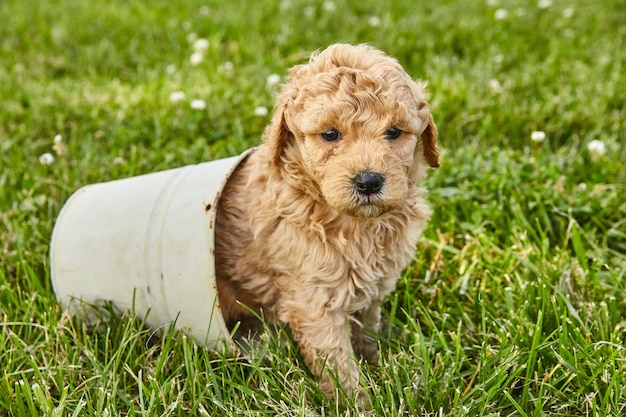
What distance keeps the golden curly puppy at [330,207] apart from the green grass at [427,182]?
23 cm

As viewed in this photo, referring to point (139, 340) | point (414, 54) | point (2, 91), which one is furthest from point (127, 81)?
point (139, 340)

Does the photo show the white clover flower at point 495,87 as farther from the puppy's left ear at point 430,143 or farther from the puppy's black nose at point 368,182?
the puppy's black nose at point 368,182

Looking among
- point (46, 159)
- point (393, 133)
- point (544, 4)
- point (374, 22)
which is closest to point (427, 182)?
point (393, 133)

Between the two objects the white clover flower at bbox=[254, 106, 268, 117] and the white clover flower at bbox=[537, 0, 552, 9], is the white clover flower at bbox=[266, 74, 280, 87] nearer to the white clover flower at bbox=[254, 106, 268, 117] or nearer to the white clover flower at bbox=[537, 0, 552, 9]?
the white clover flower at bbox=[254, 106, 268, 117]

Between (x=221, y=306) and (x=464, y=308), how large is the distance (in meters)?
1.23

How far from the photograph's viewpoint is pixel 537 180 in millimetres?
4441

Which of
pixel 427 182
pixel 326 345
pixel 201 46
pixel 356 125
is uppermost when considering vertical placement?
pixel 356 125

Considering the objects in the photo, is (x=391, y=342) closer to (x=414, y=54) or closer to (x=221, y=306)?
(x=221, y=306)

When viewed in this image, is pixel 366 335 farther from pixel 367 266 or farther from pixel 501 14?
pixel 501 14

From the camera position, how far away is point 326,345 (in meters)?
3.07

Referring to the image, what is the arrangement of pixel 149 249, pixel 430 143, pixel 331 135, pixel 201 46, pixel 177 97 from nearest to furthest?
1. pixel 331 135
2. pixel 430 143
3. pixel 149 249
4. pixel 177 97
5. pixel 201 46

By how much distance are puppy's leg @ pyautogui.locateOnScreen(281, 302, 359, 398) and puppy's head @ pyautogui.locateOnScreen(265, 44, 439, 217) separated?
0.54 meters

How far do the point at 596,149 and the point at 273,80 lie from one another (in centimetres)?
243

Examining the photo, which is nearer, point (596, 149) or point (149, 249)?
point (149, 249)
